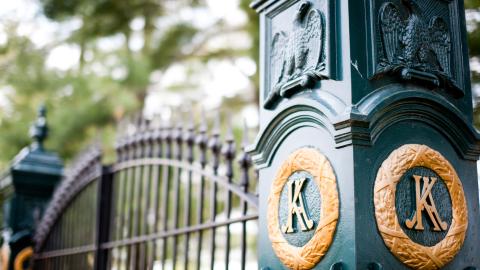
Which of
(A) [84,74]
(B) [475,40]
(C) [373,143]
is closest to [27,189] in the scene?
(A) [84,74]

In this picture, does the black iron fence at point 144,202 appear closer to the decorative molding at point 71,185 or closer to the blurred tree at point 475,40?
the decorative molding at point 71,185

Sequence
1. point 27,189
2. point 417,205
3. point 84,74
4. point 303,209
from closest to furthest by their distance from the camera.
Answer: point 417,205
point 303,209
point 27,189
point 84,74

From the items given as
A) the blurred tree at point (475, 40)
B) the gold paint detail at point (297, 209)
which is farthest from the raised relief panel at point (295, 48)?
the blurred tree at point (475, 40)

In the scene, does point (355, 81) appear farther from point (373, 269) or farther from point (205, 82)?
point (205, 82)

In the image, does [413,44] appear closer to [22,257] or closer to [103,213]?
[103,213]

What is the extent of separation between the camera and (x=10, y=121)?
813 cm

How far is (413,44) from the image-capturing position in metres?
2.09

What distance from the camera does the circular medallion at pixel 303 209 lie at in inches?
76.7

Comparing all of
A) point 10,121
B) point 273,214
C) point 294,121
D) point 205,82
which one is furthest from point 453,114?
point 205,82

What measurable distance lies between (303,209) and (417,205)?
0.37 metres

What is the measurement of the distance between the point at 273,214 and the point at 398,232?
0.50m

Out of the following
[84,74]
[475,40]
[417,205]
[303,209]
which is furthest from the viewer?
[84,74]

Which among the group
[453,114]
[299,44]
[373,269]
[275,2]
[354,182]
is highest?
[275,2]

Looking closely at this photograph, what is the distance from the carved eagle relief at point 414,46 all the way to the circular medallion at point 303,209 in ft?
1.28
